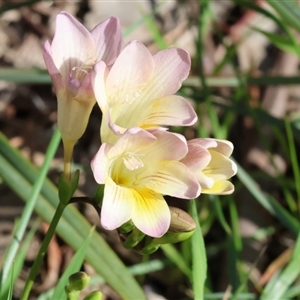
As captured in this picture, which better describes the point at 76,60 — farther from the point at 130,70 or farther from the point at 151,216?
the point at 151,216

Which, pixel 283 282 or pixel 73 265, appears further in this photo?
pixel 283 282

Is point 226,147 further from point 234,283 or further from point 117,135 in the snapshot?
point 234,283

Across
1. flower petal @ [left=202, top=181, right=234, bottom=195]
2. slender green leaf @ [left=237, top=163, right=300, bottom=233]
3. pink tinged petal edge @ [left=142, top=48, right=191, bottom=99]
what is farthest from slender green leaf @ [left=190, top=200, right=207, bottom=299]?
slender green leaf @ [left=237, top=163, right=300, bottom=233]

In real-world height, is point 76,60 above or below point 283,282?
above

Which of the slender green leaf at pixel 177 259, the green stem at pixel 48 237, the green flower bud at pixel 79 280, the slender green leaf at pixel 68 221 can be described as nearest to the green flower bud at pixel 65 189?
the green stem at pixel 48 237

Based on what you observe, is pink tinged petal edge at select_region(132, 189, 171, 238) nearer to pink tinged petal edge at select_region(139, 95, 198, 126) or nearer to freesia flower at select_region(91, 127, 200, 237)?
freesia flower at select_region(91, 127, 200, 237)

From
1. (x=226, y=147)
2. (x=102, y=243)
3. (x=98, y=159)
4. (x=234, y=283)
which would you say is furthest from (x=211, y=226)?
(x=98, y=159)

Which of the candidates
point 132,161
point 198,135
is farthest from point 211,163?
point 198,135
